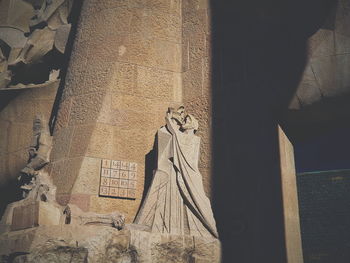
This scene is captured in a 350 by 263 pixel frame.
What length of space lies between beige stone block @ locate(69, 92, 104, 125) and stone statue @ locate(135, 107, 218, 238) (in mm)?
967

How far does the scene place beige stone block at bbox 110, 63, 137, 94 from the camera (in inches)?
282

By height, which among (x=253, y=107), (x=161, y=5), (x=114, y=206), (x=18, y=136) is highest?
(x=161, y=5)

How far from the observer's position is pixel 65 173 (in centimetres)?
662

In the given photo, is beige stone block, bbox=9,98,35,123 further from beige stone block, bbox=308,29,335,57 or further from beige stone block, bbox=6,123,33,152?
beige stone block, bbox=308,29,335,57

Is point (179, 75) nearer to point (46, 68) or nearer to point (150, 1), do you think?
point (150, 1)

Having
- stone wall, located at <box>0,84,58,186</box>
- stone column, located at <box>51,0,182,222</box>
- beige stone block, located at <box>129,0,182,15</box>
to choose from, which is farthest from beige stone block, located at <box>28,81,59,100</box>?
beige stone block, located at <box>129,0,182,15</box>

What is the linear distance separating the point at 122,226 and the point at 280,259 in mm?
2121

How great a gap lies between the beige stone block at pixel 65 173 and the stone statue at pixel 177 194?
0.97m

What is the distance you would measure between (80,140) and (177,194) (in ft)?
4.94

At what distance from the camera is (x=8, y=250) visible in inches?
219

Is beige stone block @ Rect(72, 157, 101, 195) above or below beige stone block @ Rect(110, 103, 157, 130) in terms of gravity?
below

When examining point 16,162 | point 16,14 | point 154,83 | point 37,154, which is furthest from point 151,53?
point 16,14

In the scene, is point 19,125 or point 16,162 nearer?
point 16,162

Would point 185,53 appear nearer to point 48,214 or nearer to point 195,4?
point 195,4
